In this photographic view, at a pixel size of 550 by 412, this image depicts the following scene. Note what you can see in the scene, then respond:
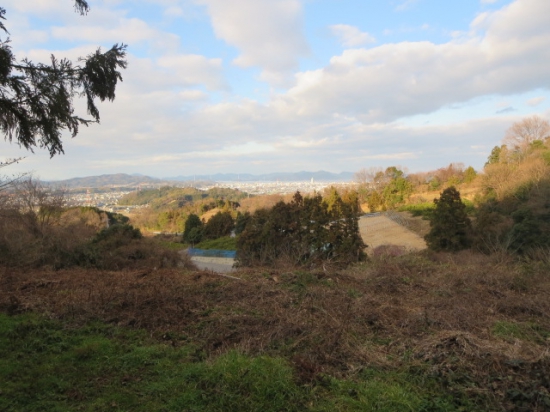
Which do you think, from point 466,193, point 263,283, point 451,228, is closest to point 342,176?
point 466,193

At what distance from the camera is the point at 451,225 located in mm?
18656

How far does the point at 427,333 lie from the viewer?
4.26 metres

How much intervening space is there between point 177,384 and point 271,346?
3.78 feet

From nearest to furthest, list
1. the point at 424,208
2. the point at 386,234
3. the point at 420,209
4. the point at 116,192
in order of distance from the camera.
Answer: the point at 386,234 → the point at 424,208 → the point at 420,209 → the point at 116,192

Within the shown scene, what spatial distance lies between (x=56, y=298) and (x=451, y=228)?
18.1 m

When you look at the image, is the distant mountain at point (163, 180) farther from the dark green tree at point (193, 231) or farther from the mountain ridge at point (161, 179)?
the dark green tree at point (193, 231)

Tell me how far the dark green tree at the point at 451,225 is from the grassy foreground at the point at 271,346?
12585 mm

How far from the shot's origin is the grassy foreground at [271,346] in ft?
9.67

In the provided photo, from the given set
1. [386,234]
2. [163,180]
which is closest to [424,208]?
[386,234]

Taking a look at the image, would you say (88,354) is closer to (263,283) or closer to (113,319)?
(113,319)

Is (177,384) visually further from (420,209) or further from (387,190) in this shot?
(387,190)

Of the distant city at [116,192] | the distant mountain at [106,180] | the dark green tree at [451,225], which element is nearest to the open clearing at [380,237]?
the dark green tree at [451,225]

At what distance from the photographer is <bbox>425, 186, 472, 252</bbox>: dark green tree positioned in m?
18.6

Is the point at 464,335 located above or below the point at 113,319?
above
